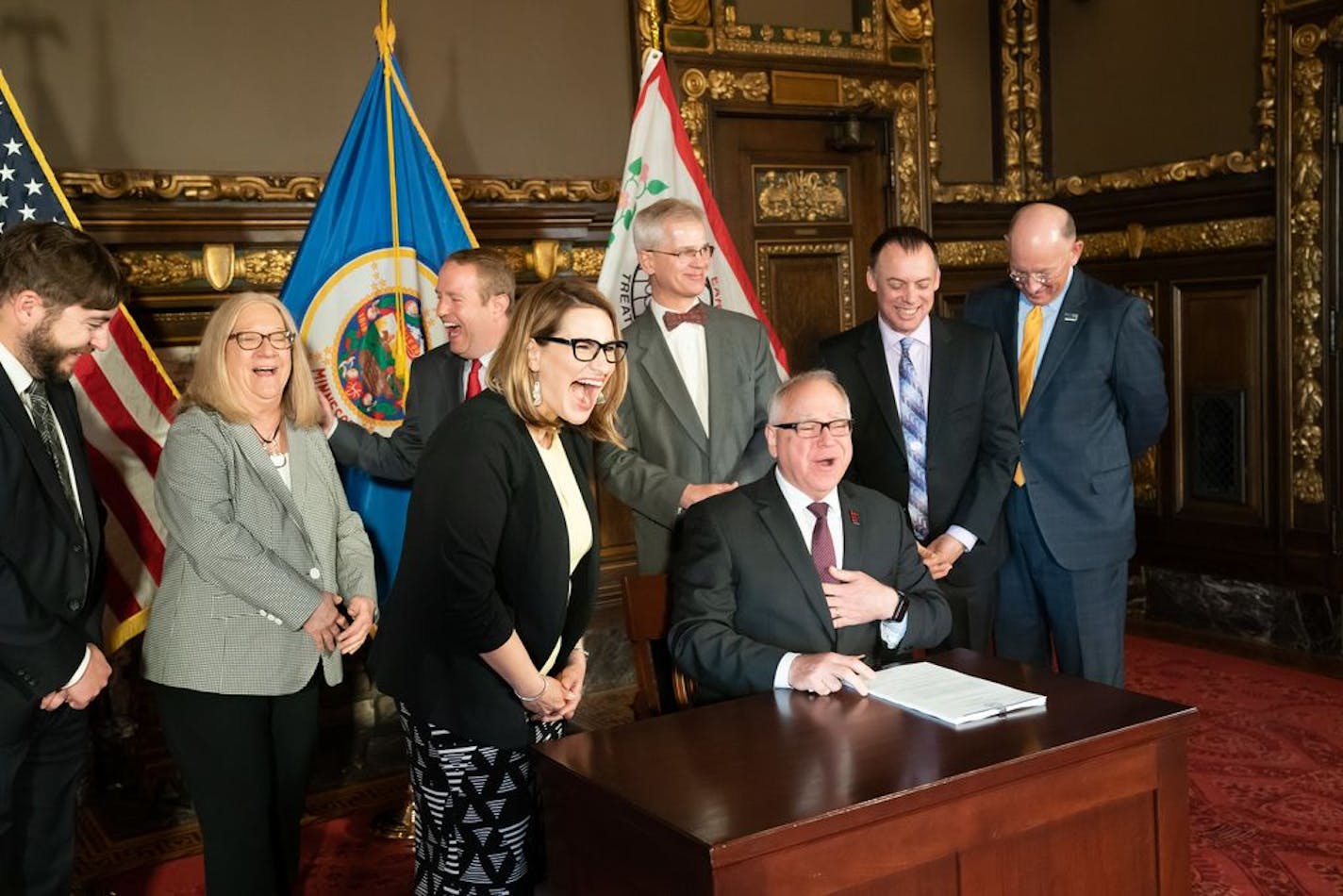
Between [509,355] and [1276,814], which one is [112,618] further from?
[1276,814]

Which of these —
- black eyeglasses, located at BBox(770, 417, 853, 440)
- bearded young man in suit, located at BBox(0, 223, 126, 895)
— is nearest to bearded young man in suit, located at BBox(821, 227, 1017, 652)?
black eyeglasses, located at BBox(770, 417, 853, 440)

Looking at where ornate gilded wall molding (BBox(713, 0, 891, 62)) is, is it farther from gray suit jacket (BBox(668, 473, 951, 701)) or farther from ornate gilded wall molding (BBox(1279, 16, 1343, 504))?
gray suit jacket (BBox(668, 473, 951, 701))

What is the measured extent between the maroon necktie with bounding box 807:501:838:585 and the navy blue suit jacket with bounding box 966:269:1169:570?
109cm

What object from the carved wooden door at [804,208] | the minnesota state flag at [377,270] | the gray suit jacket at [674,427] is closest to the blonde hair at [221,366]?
the gray suit jacket at [674,427]

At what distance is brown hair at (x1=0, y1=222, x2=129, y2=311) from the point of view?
2531 mm

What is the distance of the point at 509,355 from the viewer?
2387 mm

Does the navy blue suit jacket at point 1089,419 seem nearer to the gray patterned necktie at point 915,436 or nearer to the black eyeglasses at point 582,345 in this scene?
the gray patterned necktie at point 915,436

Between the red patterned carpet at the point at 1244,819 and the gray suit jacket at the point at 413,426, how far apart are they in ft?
3.61

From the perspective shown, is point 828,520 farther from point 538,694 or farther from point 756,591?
point 538,694

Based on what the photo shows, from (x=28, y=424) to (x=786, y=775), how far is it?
1559 mm

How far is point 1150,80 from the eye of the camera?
243 inches

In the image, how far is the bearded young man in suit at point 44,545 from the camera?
8.13 ft

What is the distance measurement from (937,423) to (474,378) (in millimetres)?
1226

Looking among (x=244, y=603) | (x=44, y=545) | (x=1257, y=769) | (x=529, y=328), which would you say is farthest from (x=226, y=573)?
(x=1257, y=769)
